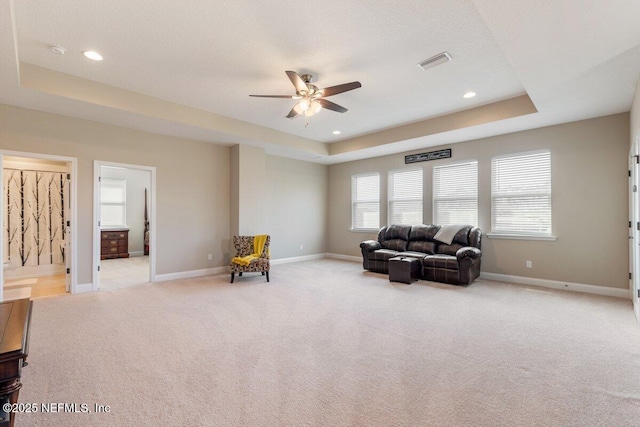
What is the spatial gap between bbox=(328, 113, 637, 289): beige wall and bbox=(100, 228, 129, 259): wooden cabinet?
956cm

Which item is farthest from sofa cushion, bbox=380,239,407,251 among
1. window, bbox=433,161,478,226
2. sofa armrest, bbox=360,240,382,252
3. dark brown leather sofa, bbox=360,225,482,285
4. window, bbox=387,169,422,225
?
window, bbox=433,161,478,226

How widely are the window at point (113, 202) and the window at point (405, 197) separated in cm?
808

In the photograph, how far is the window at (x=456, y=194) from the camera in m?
6.01

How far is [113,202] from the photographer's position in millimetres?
8984

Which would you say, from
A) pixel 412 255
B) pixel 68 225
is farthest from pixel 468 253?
pixel 68 225

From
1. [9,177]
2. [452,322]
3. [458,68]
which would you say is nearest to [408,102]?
[458,68]

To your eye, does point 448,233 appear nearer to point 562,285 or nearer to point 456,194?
point 456,194

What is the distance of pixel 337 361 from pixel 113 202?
Answer: 367 inches

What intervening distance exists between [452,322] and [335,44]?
337 cm

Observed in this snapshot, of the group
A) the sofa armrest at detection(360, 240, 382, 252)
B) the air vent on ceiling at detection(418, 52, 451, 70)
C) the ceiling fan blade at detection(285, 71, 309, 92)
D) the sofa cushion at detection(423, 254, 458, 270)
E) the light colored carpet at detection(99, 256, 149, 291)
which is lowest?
the light colored carpet at detection(99, 256, 149, 291)

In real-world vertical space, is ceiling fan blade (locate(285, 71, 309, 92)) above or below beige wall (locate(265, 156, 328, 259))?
above

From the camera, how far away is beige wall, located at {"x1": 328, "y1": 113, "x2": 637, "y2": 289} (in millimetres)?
4484

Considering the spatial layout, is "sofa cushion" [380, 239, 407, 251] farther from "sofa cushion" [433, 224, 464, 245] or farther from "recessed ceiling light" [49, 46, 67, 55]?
"recessed ceiling light" [49, 46, 67, 55]

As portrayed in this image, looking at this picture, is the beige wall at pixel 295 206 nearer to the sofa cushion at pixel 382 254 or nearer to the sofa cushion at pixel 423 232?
the sofa cushion at pixel 382 254
